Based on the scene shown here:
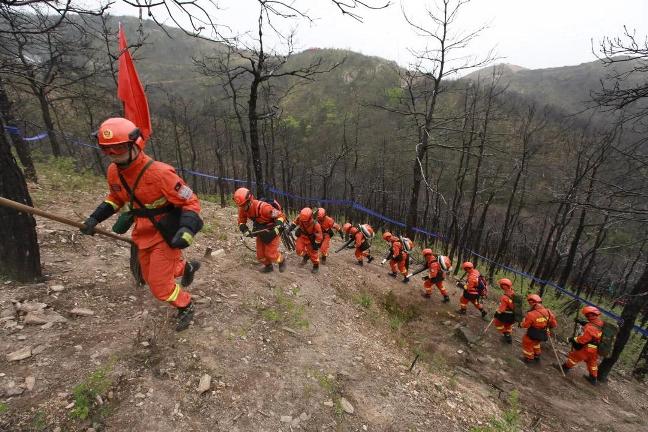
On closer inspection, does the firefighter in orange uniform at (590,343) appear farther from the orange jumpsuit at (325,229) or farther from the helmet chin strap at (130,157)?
the helmet chin strap at (130,157)

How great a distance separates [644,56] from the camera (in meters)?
4.84

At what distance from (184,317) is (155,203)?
149 centimetres

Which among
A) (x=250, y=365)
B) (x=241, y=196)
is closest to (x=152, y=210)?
(x=250, y=365)

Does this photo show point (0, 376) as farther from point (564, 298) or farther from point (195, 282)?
point (564, 298)

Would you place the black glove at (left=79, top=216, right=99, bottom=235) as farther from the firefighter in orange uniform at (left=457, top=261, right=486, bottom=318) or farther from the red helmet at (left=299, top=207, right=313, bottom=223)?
the firefighter in orange uniform at (left=457, top=261, right=486, bottom=318)

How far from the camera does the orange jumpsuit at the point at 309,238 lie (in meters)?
7.96

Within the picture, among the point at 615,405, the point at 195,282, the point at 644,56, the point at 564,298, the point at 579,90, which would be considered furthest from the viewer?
the point at 579,90

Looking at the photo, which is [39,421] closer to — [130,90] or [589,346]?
[130,90]

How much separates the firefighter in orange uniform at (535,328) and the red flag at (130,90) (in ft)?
25.0

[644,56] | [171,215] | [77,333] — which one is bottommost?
[77,333]

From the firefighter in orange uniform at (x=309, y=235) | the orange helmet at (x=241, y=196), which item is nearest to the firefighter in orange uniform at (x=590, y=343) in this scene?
the firefighter in orange uniform at (x=309, y=235)

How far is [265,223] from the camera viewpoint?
6.58m

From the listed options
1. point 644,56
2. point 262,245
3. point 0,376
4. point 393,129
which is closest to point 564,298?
point 644,56

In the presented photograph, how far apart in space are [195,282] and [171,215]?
2.03 meters
